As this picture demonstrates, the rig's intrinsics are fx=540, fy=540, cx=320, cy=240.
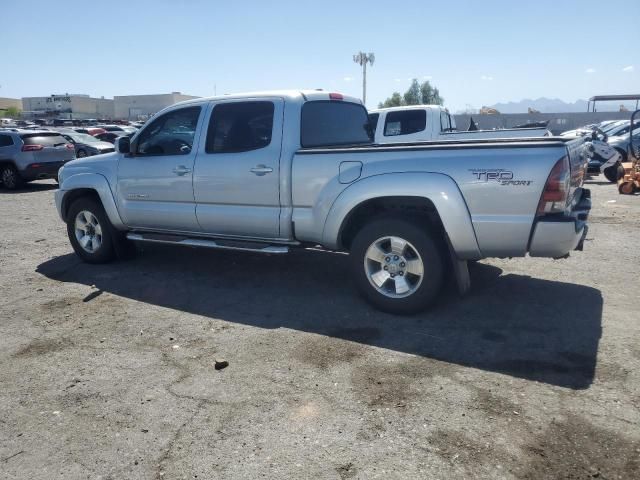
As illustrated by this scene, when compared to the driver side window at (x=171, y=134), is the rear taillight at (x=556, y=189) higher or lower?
lower

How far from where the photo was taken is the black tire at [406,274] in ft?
15.2

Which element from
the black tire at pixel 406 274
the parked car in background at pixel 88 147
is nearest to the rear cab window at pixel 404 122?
the black tire at pixel 406 274

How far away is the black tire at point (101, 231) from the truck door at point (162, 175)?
401mm

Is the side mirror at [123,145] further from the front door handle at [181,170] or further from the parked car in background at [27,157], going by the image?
the parked car in background at [27,157]

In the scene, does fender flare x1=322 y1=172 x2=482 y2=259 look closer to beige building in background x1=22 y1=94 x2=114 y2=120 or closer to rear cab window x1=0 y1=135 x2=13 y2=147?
rear cab window x1=0 y1=135 x2=13 y2=147

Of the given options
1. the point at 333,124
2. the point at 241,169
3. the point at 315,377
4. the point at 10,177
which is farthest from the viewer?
the point at 10,177

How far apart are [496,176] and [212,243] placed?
121 inches

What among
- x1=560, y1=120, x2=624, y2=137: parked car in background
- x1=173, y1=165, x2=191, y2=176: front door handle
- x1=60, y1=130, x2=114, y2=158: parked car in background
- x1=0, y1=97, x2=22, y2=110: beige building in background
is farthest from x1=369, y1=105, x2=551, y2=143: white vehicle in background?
x1=0, y1=97, x2=22, y2=110: beige building in background

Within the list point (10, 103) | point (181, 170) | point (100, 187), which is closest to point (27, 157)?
point (100, 187)

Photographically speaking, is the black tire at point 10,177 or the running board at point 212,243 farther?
the black tire at point 10,177

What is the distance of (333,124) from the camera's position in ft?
20.0

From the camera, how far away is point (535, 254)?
4332mm

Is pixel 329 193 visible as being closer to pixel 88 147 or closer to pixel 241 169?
pixel 241 169

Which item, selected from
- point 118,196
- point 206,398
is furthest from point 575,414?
point 118,196
